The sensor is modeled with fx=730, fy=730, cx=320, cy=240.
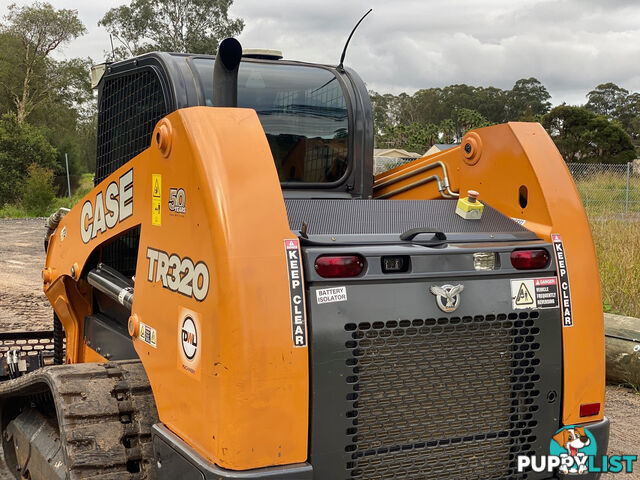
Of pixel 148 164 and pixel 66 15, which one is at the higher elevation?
pixel 66 15

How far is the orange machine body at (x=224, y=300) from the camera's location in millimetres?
2293

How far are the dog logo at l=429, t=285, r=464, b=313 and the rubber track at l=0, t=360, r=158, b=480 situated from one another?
3.84ft

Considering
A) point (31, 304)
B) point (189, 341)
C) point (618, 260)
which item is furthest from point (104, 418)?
point (31, 304)

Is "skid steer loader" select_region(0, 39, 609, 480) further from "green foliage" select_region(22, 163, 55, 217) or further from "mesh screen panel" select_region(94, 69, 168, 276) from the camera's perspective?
"green foliage" select_region(22, 163, 55, 217)

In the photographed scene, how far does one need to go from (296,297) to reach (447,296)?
567 mm

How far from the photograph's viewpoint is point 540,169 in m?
2.96

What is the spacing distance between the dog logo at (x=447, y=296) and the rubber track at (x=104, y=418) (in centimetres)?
117

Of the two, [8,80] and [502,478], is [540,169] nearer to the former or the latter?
[502,478]

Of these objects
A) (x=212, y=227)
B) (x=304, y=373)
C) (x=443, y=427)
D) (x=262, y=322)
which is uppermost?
(x=212, y=227)

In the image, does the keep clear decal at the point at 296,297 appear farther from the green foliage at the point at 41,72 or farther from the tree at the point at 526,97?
the tree at the point at 526,97

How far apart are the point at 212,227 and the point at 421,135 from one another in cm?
5392

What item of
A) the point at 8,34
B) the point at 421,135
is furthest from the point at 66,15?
the point at 421,135

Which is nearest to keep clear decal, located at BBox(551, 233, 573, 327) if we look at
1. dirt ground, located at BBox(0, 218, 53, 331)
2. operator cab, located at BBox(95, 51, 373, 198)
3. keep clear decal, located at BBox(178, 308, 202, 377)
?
operator cab, located at BBox(95, 51, 373, 198)

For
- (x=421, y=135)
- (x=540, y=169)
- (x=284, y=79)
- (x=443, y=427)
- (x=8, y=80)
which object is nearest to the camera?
(x=443, y=427)
